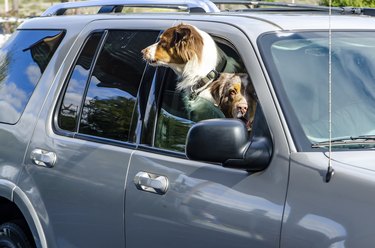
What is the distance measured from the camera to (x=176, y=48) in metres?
3.79

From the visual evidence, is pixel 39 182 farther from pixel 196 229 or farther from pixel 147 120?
pixel 196 229

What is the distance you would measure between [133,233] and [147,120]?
58 centimetres

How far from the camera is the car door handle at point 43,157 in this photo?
4143mm

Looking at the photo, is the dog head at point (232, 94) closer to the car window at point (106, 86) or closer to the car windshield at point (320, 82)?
the car windshield at point (320, 82)

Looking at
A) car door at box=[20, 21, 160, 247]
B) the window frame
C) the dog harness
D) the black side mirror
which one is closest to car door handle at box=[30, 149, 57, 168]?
car door at box=[20, 21, 160, 247]

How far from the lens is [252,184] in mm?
3006

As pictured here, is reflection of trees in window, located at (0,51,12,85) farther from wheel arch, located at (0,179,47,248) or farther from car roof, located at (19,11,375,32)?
car roof, located at (19,11,375,32)

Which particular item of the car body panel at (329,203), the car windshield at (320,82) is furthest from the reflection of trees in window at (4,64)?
the car body panel at (329,203)

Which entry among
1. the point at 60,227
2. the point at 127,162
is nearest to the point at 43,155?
the point at 60,227

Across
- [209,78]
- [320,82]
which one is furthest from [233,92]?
[320,82]

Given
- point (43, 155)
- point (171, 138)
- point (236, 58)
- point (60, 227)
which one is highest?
point (236, 58)

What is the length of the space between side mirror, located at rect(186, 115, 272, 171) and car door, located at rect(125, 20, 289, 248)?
0.16 feet

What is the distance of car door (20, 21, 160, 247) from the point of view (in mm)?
3766

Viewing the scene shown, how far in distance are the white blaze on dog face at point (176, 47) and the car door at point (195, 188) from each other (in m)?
0.07
